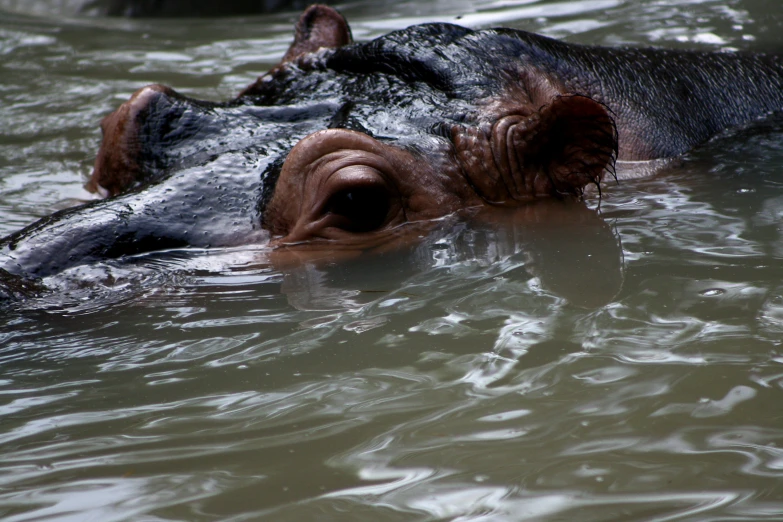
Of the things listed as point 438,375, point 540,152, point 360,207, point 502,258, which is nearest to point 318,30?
point 540,152

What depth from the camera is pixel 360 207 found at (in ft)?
10.5

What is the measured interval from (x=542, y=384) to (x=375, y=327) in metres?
0.57

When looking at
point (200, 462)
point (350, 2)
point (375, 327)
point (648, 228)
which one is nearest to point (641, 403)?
point (375, 327)

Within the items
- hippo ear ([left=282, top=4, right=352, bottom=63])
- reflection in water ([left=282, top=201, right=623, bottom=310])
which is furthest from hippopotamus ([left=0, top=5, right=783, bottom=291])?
hippo ear ([left=282, top=4, right=352, bottom=63])

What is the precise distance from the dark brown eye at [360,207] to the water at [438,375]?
172 mm

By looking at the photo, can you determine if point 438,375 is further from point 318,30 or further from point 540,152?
point 318,30

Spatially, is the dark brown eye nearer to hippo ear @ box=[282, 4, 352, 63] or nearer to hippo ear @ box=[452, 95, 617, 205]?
hippo ear @ box=[452, 95, 617, 205]

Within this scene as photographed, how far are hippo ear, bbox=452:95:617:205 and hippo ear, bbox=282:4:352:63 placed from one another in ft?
4.90

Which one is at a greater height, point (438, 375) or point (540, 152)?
point (540, 152)

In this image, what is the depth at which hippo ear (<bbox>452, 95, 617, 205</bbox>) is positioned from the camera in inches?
132

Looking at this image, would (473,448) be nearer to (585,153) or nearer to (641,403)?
(641,403)

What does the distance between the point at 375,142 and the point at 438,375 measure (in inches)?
46.9

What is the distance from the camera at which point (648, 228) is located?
325cm

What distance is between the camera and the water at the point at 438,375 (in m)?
1.75
